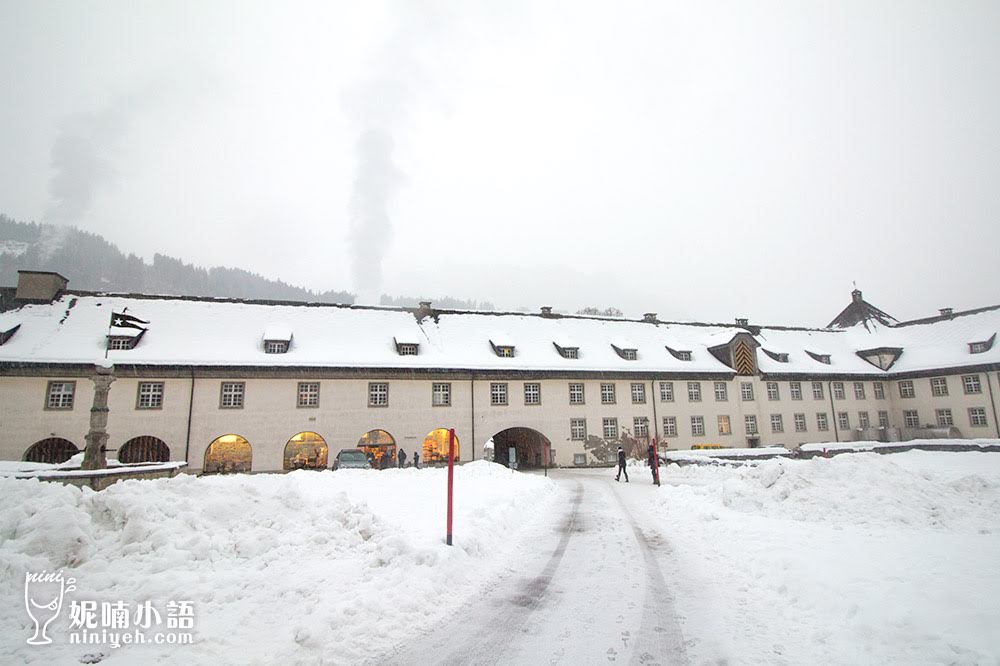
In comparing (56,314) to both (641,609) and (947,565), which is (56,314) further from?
(947,565)

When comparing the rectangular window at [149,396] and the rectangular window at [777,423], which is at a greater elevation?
the rectangular window at [149,396]

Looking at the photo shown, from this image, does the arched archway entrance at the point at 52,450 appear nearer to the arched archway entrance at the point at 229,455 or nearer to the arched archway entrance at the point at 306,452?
the arched archway entrance at the point at 229,455

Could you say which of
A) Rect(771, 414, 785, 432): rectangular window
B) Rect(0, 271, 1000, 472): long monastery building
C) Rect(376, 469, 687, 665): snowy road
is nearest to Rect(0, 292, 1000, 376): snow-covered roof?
Rect(0, 271, 1000, 472): long monastery building

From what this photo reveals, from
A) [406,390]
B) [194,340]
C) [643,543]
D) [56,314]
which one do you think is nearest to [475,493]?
[643,543]

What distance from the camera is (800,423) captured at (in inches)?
1783

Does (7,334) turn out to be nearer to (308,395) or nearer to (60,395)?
(60,395)

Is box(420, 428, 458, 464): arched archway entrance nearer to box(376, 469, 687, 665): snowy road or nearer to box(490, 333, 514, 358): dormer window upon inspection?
box(490, 333, 514, 358): dormer window

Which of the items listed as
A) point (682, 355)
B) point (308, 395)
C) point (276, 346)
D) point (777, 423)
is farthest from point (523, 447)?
point (777, 423)

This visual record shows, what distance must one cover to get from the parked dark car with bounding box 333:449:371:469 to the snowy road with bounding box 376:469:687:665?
15145 millimetres

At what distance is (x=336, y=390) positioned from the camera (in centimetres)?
3212

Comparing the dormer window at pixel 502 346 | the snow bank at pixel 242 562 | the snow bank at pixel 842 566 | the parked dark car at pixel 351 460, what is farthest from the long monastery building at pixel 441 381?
the snow bank at pixel 842 566

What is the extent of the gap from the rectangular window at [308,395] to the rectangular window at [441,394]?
7405 millimetres

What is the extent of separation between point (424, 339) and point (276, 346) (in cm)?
994

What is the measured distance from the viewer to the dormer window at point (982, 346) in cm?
4384
